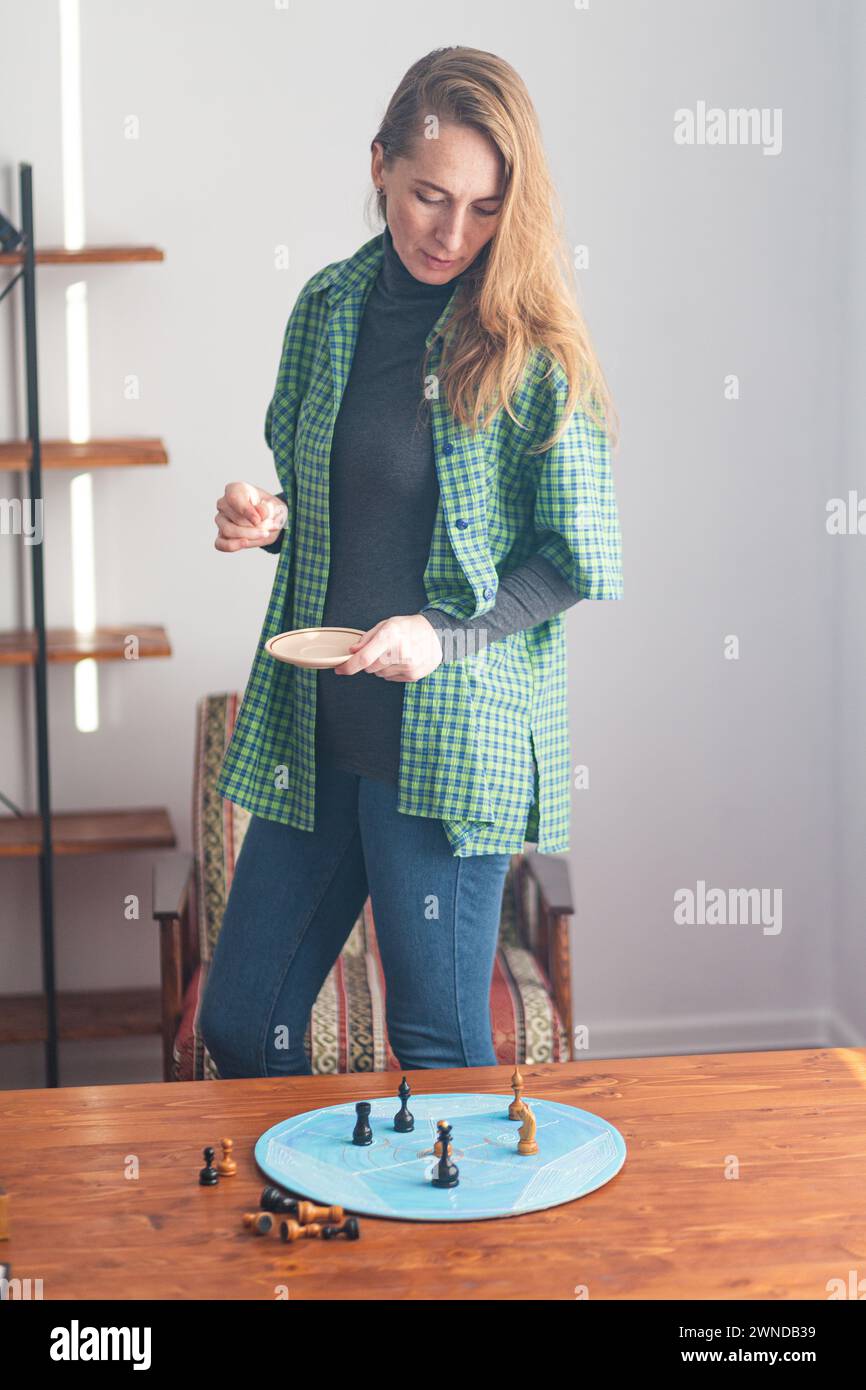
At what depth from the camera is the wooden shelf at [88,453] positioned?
9.00 feet

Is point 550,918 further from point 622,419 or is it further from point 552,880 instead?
point 622,419

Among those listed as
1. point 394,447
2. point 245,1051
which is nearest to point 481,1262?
point 245,1051

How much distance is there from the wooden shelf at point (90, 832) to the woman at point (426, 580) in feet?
3.33

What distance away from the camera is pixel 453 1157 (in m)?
1.42

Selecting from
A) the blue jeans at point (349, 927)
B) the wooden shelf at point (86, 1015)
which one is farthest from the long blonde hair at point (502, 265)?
the wooden shelf at point (86, 1015)

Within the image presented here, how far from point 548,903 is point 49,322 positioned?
151cm

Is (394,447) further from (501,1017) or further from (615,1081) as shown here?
(501,1017)

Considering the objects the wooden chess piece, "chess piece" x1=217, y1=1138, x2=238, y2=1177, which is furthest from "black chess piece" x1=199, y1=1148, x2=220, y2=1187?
the wooden chess piece

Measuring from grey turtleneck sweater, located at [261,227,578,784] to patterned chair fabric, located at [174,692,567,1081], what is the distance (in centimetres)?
74

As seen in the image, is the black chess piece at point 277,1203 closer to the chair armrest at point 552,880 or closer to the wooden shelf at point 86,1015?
the chair armrest at point 552,880

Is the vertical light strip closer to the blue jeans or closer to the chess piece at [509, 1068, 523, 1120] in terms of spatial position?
the blue jeans

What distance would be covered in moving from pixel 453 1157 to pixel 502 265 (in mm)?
957

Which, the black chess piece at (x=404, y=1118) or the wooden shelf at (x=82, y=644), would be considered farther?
the wooden shelf at (x=82, y=644)

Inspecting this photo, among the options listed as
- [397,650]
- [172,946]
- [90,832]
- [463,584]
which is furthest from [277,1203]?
[90,832]
